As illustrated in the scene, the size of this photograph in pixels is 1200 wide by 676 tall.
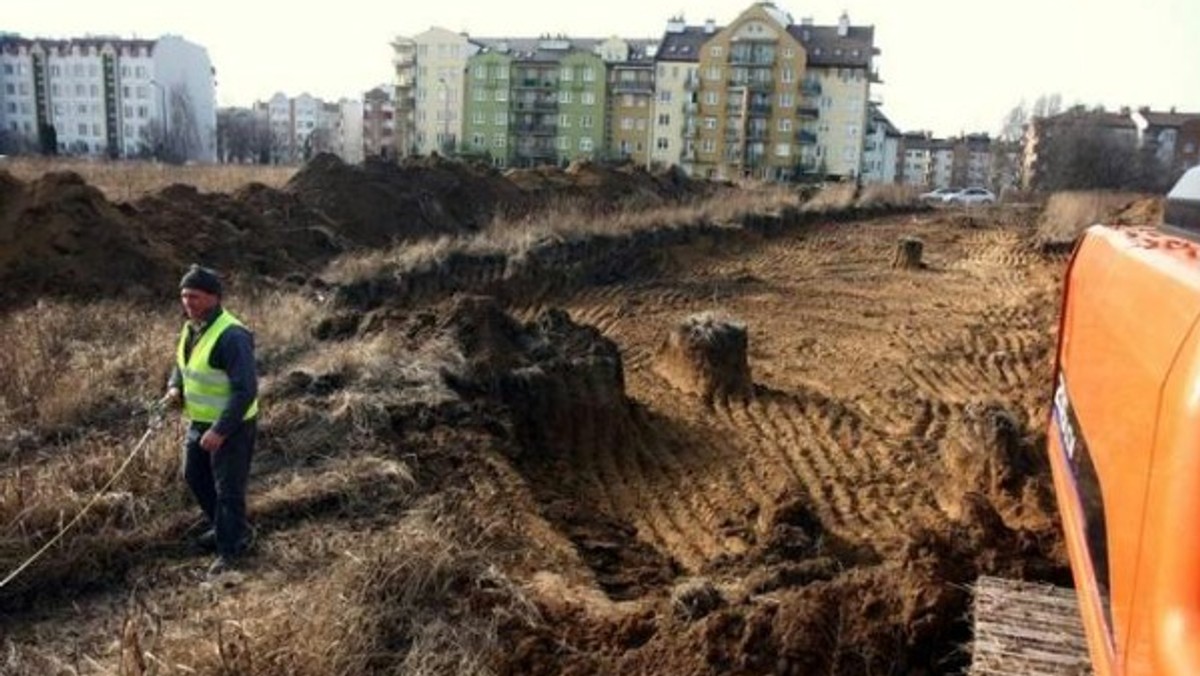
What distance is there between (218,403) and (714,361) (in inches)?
254

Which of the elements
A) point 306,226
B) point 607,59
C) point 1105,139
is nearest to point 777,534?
point 306,226

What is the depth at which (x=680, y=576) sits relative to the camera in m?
6.43

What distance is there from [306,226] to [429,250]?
3.06 metres

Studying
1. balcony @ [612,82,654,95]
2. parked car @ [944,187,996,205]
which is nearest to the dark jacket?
parked car @ [944,187,996,205]

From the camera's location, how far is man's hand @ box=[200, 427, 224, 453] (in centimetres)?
504

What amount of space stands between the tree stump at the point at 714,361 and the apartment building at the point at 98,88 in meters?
91.2

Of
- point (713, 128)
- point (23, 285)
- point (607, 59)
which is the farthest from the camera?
point (607, 59)

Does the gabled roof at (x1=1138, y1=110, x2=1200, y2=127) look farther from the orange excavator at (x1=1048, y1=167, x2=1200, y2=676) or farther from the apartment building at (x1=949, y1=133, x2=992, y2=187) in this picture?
the orange excavator at (x1=1048, y1=167, x2=1200, y2=676)

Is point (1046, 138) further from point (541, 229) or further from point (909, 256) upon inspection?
point (541, 229)

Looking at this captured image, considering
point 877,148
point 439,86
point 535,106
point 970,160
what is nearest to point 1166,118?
point 970,160

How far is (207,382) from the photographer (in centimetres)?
529

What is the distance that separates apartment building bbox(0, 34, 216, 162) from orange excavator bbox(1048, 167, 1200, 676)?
9834cm

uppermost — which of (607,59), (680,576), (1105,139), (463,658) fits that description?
(607,59)

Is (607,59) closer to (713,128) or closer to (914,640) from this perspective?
(713,128)
